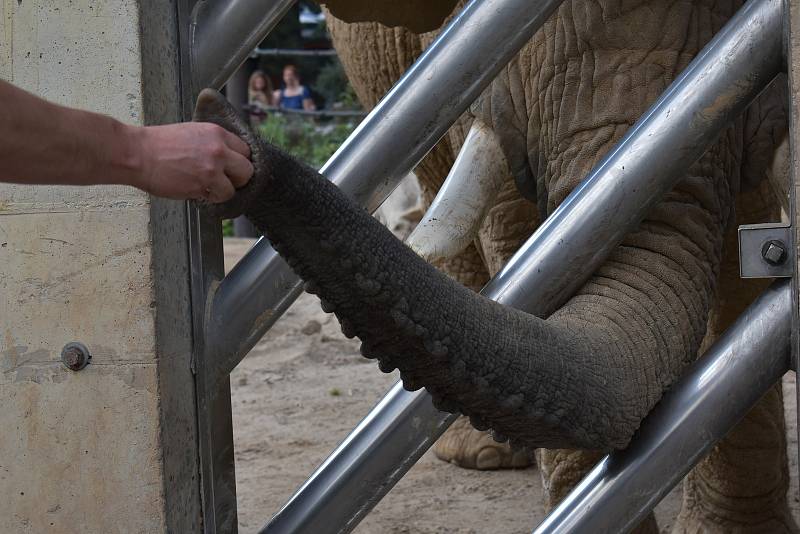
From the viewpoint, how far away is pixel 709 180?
1352mm

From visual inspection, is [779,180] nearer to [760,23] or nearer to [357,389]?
[760,23]

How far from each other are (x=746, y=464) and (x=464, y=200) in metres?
1.06

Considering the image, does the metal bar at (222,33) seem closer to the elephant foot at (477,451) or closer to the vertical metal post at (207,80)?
the vertical metal post at (207,80)

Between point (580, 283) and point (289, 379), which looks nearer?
point (580, 283)

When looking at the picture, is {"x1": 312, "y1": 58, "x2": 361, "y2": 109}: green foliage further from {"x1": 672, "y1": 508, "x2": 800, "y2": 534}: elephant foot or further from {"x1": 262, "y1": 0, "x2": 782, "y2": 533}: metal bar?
{"x1": 262, "y1": 0, "x2": 782, "y2": 533}: metal bar

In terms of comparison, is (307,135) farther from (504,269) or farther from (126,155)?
(126,155)

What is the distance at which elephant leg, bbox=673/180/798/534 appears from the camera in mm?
2197

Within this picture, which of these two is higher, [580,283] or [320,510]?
[580,283]

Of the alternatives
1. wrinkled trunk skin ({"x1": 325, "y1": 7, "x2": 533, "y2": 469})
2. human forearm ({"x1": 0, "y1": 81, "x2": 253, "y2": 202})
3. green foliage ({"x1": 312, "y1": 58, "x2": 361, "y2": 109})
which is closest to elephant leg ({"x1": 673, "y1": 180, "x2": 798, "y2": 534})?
wrinkled trunk skin ({"x1": 325, "y1": 7, "x2": 533, "y2": 469})

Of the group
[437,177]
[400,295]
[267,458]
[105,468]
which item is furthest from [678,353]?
[267,458]

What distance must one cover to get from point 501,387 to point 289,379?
3161mm

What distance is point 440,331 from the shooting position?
3.10 ft

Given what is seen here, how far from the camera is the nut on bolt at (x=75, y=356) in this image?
3.64 feet

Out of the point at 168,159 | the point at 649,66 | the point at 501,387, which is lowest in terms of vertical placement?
the point at 501,387
